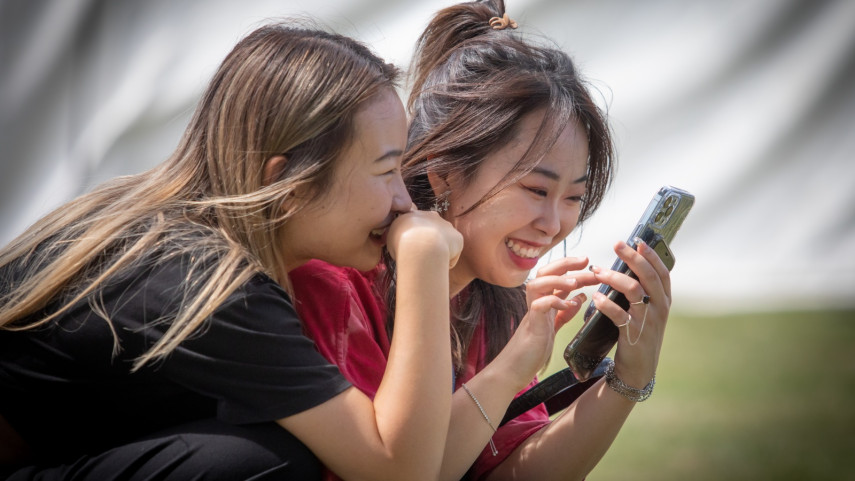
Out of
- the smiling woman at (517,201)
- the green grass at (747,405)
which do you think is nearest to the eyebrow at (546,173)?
the smiling woman at (517,201)

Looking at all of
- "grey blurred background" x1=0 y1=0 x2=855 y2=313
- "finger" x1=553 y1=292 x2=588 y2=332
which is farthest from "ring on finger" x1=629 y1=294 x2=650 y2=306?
"grey blurred background" x1=0 y1=0 x2=855 y2=313

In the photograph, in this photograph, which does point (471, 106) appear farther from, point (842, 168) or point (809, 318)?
point (809, 318)

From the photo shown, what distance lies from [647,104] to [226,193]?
7.00 ft

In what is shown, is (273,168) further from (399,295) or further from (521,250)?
(521,250)

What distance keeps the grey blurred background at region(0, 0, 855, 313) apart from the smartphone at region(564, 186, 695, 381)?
0.80 m

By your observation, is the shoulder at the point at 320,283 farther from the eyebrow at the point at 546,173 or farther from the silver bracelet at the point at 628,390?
the silver bracelet at the point at 628,390

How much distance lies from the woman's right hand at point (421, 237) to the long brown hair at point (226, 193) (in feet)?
0.47

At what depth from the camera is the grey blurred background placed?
2572mm

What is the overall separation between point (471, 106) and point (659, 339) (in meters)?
0.59

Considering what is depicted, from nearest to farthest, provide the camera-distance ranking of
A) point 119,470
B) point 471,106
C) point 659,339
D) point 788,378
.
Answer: point 119,470
point 659,339
point 471,106
point 788,378

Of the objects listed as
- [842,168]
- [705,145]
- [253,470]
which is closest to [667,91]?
[705,145]

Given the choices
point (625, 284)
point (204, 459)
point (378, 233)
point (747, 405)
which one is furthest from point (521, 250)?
point (747, 405)

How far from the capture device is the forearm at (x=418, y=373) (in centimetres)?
139

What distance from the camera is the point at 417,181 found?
1858 mm
